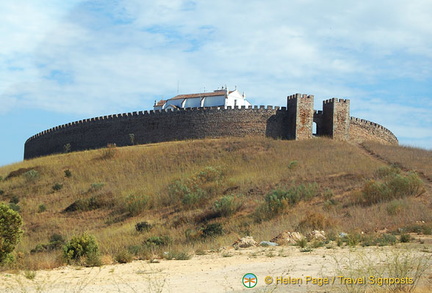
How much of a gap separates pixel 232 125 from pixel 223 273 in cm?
2778

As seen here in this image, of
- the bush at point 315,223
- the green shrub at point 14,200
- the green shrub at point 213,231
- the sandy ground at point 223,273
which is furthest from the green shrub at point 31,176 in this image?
the sandy ground at point 223,273

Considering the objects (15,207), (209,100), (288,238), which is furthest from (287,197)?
(209,100)

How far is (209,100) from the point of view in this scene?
56938 millimetres

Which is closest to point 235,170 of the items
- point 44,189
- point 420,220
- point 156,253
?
point 44,189

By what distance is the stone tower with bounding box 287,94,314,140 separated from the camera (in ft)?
115

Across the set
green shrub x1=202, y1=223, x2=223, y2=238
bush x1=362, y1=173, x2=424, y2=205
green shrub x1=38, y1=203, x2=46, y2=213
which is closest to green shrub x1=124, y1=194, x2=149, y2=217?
green shrub x1=38, y1=203, x2=46, y2=213

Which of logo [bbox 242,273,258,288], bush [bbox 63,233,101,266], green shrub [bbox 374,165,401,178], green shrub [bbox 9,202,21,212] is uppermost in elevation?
green shrub [bbox 374,165,401,178]

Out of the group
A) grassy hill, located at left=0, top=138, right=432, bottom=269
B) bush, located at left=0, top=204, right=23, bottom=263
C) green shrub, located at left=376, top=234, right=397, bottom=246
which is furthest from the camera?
grassy hill, located at left=0, top=138, right=432, bottom=269

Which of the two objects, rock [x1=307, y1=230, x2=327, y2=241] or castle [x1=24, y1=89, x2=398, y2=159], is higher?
castle [x1=24, y1=89, x2=398, y2=159]

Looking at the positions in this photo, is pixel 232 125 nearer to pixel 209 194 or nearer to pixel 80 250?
pixel 209 194

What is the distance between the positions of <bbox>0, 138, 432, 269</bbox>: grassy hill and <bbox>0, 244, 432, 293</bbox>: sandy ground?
122 centimetres

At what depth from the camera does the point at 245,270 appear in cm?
920

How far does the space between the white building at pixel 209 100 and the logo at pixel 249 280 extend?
4712 cm

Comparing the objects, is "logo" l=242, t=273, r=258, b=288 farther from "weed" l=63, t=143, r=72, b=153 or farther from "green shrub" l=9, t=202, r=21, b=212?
"weed" l=63, t=143, r=72, b=153
